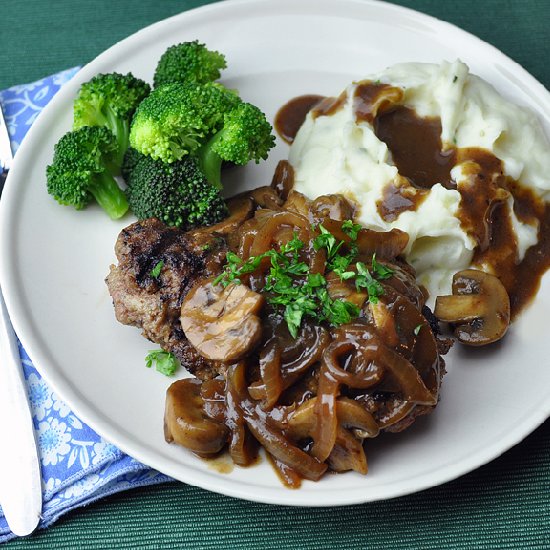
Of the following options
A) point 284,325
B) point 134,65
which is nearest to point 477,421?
point 284,325

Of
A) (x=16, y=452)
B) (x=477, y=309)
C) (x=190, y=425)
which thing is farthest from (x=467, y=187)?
(x=16, y=452)

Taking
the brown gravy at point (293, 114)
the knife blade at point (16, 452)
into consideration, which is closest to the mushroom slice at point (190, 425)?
the knife blade at point (16, 452)

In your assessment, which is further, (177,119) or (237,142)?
(237,142)

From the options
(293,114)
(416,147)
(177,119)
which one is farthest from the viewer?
(293,114)

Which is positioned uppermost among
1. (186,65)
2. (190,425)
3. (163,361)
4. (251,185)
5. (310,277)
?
(186,65)

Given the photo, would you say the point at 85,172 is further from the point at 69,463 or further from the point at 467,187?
the point at 467,187

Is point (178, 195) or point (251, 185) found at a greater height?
point (178, 195)

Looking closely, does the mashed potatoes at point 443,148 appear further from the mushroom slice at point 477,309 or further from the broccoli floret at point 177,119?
the broccoli floret at point 177,119

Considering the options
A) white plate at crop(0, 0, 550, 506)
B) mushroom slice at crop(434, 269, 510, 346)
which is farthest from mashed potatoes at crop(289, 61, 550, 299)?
white plate at crop(0, 0, 550, 506)
